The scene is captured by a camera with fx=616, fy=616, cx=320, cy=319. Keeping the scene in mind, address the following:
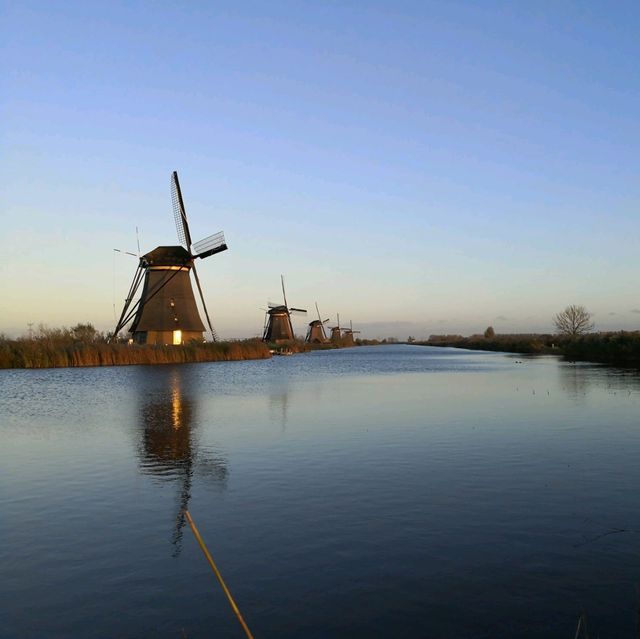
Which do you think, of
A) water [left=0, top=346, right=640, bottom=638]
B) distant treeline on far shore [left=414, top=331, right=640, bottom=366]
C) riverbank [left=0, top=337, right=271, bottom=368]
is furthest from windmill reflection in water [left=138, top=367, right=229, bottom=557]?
distant treeline on far shore [left=414, top=331, right=640, bottom=366]

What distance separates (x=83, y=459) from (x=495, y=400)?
45.1 feet

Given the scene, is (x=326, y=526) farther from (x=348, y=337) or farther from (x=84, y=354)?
(x=348, y=337)

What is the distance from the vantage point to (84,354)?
40.7 metres

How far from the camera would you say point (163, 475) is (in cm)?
1030

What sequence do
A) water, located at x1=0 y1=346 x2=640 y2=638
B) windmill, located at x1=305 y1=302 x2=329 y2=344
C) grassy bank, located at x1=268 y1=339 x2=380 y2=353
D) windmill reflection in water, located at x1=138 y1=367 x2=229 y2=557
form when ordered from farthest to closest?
1. windmill, located at x1=305 y1=302 x2=329 y2=344
2. grassy bank, located at x1=268 y1=339 x2=380 y2=353
3. windmill reflection in water, located at x1=138 y1=367 x2=229 y2=557
4. water, located at x1=0 y1=346 x2=640 y2=638

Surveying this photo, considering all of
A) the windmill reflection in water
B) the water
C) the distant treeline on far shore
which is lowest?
the water

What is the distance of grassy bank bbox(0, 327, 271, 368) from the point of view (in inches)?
1560

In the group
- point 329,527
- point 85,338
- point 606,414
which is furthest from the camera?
point 85,338

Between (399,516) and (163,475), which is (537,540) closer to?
(399,516)

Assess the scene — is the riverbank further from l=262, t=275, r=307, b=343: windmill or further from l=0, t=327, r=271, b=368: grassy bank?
l=262, t=275, r=307, b=343: windmill

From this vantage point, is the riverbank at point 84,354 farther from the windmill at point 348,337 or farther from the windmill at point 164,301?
the windmill at point 348,337

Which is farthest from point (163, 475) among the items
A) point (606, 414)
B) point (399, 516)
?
point (606, 414)

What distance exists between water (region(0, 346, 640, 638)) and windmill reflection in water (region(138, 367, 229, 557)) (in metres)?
0.07

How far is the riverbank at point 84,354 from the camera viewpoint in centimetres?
3959
